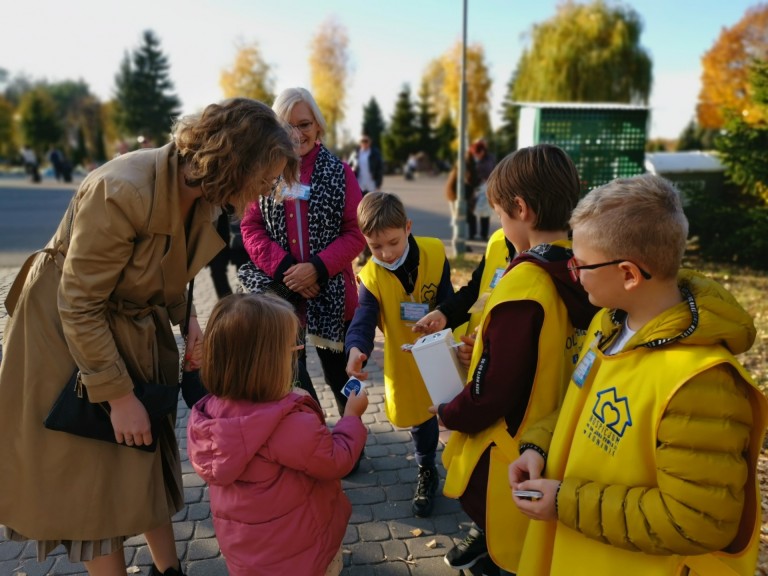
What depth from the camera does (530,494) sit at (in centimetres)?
164

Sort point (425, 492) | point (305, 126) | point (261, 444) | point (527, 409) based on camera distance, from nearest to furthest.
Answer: point (261, 444) < point (527, 409) < point (305, 126) < point (425, 492)

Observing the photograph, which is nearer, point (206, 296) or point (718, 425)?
point (718, 425)

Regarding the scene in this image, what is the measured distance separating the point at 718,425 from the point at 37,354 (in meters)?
2.01

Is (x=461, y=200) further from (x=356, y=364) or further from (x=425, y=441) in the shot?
(x=356, y=364)

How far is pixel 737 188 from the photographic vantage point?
34.7 feet

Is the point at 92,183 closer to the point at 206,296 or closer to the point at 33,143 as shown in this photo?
the point at 206,296

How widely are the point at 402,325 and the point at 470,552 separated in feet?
3.61

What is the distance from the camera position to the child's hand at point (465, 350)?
7.74 ft

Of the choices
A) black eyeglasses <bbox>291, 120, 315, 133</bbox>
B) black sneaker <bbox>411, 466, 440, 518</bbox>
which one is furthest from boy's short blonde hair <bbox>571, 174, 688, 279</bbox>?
black sneaker <bbox>411, 466, 440, 518</bbox>

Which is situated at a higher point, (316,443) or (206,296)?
(316,443)

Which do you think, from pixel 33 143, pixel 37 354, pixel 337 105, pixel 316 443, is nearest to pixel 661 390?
pixel 316 443

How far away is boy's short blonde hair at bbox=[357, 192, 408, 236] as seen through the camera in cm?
287

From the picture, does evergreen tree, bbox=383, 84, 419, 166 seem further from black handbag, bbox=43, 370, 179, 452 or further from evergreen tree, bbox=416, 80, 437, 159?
black handbag, bbox=43, 370, 179, 452

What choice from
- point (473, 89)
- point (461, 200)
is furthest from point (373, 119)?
point (461, 200)
